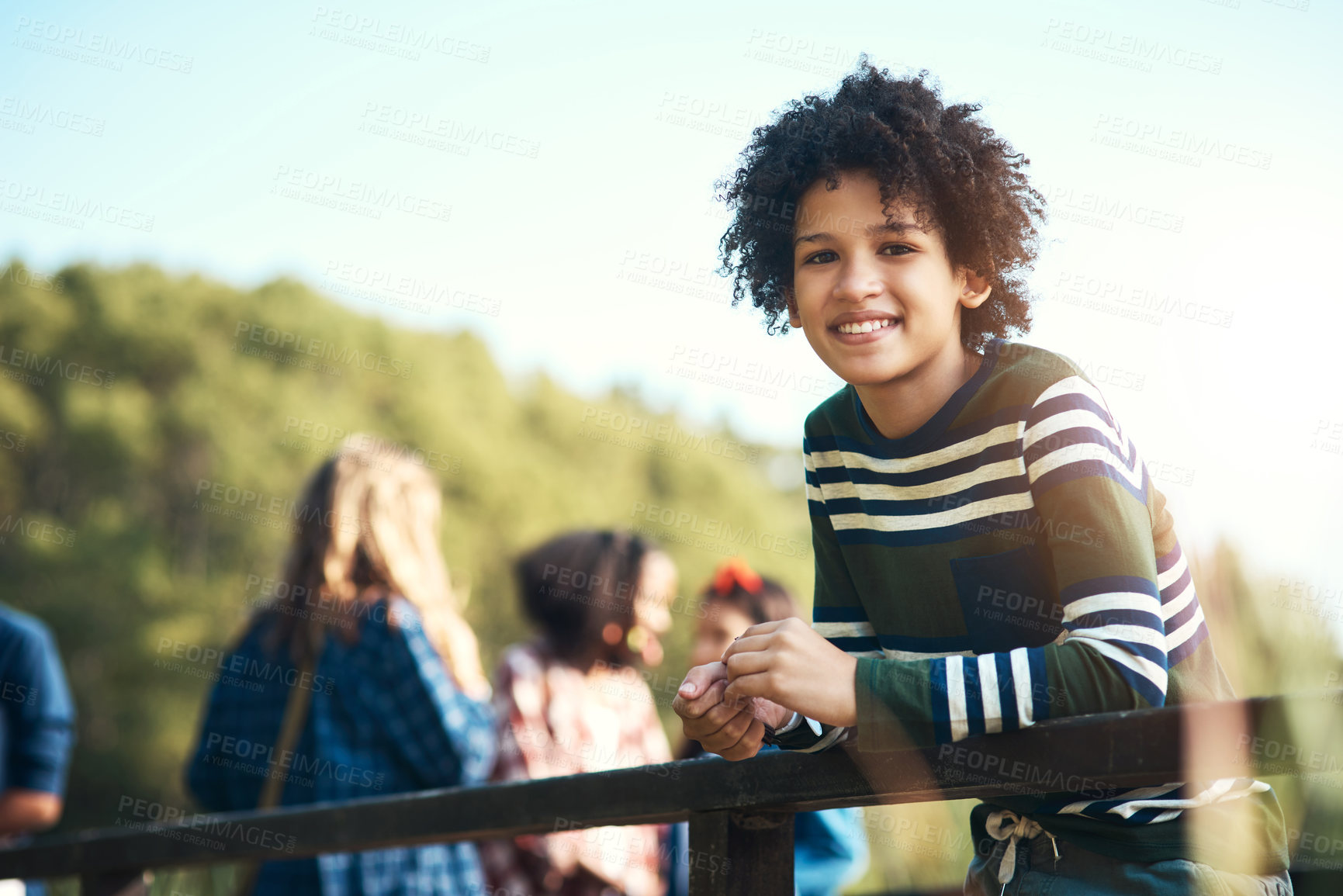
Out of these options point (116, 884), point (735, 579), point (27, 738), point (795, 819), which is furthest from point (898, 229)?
point (27, 738)

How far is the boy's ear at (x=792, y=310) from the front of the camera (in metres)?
1.59

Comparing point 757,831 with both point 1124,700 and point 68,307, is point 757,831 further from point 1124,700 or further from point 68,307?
point 68,307

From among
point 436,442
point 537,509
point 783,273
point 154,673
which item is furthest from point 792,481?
point 783,273

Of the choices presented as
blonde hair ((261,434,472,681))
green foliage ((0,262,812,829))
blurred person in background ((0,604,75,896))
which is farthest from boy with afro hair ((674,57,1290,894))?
green foliage ((0,262,812,829))

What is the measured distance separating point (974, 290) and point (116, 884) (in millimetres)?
2094

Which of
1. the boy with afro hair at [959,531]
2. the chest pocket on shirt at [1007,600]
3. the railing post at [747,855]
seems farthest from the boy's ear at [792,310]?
the railing post at [747,855]

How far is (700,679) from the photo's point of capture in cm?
124

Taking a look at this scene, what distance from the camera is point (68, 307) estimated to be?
2144 centimetres

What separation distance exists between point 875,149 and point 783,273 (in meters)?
0.26

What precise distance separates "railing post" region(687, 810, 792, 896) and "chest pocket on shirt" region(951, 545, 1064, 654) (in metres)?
0.32

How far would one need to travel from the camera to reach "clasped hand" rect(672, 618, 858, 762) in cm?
113

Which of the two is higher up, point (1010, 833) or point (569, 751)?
point (569, 751)

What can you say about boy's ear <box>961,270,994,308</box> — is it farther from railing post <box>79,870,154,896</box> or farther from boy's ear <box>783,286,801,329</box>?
railing post <box>79,870,154,896</box>

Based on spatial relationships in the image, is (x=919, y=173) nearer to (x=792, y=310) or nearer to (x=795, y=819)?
(x=792, y=310)
